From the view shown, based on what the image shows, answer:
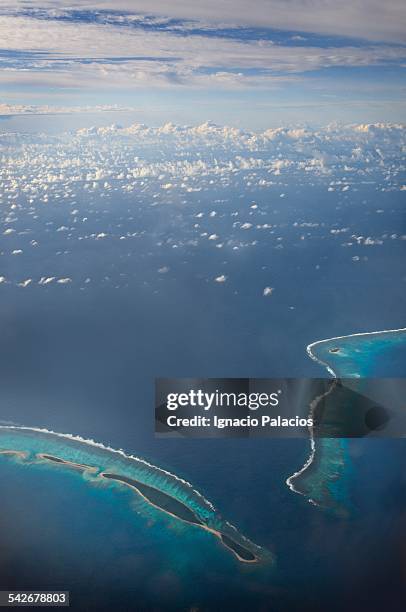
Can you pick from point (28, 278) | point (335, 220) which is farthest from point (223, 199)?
point (28, 278)

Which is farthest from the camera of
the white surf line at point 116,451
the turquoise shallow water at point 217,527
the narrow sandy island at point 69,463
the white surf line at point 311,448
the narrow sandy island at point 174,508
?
the narrow sandy island at point 69,463

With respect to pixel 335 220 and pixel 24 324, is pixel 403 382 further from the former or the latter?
pixel 24 324

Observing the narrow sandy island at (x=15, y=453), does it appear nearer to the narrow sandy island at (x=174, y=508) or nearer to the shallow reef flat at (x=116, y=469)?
the shallow reef flat at (x=116, y=469)

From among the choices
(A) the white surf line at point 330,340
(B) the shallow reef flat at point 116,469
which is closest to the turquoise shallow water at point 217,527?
(B) the shallow reef flat at point 116,469

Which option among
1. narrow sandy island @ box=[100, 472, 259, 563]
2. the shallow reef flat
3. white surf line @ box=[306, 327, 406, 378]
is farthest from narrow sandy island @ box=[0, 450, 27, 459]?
white surf line @ box=[306, 327, 406, 378]

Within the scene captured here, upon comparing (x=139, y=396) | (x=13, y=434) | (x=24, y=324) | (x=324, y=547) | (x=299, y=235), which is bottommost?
(x=324, y=547)

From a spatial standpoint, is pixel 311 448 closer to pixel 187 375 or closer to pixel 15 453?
pixel 187 375

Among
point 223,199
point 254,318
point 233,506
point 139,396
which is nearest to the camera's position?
point 233,506

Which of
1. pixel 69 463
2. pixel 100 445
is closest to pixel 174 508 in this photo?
pixel 100 445
